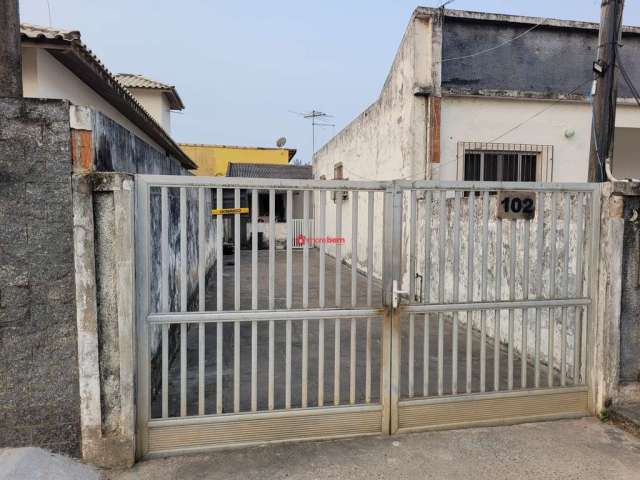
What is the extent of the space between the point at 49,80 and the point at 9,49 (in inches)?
130

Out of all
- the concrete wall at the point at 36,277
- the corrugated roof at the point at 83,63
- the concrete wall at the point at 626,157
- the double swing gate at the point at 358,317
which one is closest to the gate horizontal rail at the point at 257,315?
the double swing gate at the point at 358,317

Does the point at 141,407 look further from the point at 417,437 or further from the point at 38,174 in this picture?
the point at 417,437

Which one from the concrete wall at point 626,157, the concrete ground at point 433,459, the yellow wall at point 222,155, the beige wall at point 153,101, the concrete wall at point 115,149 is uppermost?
the beige wall at point 153,101

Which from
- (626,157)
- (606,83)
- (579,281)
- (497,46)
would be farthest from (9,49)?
(626,157)

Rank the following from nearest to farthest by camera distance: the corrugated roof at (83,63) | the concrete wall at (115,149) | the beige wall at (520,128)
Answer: the concrete wall at (115,149) → the corrugated roof at (83,63) → the beige wall at (520,128)

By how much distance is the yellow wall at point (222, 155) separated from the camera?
22.2 metres

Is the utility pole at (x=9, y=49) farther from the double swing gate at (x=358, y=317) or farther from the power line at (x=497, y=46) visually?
the power line at (x=497, y=46)

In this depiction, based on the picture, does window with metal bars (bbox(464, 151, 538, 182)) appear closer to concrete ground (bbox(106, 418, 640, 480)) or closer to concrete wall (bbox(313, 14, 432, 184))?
concrete wall (bbox(313, 14, 432, 184))

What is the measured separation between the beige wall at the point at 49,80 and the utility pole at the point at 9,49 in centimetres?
198

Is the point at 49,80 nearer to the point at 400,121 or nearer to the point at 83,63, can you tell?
the point at 83,63

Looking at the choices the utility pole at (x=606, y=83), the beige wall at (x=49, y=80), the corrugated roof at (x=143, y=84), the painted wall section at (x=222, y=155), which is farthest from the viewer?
the painted wall section at (x=222, y=155)

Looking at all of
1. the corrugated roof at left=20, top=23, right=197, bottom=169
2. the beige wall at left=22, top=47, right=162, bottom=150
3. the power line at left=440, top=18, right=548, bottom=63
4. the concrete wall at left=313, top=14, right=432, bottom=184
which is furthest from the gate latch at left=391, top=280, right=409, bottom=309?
the power line at left=440, top=18, right=548, bottom=63

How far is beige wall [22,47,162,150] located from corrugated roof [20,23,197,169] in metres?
0.12

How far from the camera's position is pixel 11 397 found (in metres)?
2.61
